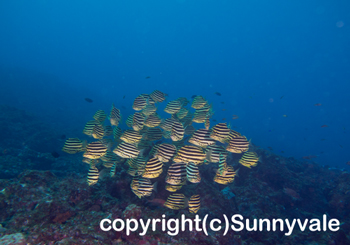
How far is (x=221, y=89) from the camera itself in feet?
503

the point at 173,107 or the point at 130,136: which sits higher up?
the point at 173,107

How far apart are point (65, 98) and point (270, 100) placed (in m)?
137

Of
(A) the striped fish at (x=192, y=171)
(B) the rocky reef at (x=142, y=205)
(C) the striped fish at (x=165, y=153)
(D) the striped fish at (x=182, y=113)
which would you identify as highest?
(D) the striped fish at (x=182, y=113)

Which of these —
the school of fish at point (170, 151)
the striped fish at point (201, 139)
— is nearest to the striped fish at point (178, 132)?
the school of fish at point (170, 151)

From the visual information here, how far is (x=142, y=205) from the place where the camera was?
219 inches

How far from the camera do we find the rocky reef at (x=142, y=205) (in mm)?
3955

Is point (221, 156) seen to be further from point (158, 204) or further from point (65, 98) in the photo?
point (65, 98)

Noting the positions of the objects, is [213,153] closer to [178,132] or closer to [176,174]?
[178,132]

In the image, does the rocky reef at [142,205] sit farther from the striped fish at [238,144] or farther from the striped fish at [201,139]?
the striped fish at [238,144]

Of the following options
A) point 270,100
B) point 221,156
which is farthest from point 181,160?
point 270,100

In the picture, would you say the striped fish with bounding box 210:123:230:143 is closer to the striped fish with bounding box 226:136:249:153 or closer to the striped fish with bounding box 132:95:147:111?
the striped fish with bounding box 226:136:249:153

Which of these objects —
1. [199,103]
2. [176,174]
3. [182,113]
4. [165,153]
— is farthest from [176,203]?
[199,103]

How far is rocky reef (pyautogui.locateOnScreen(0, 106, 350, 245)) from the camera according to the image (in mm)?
3955

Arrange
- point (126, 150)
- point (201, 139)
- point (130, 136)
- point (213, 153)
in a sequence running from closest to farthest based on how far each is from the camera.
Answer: point (126, 150), point (213, 153), point (201, 139), point (130, 136)
